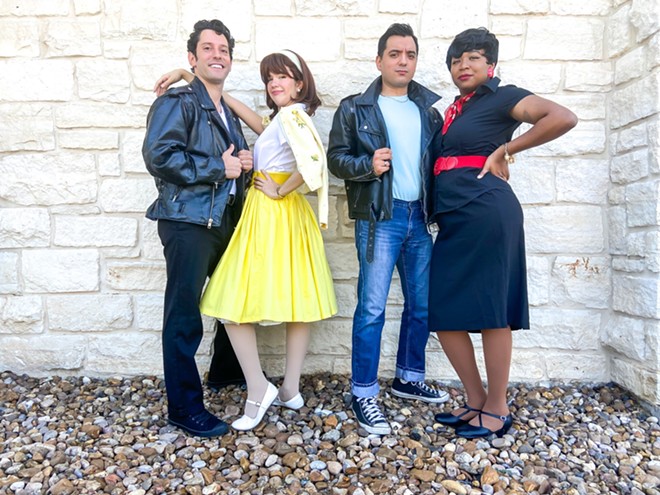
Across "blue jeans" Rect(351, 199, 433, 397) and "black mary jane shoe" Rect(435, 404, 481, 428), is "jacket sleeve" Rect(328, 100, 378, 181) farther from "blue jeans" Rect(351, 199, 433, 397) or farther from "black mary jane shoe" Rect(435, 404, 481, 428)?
"black mary jane shoe" Rect(435, 404, 481, 428)

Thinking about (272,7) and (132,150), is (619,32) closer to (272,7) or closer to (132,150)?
(272,7)

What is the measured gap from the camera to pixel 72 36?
10.2 ft

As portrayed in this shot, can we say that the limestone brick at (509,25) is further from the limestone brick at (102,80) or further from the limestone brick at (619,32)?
the limestone brick at (102,80)

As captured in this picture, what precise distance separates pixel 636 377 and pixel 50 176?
11.7ft

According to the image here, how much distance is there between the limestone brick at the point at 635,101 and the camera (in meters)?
2.70

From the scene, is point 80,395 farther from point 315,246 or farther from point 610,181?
point 610,181

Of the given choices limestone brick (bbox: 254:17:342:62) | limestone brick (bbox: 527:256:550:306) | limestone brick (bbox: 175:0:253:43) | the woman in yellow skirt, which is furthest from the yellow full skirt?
limestone brick (bbox: 527:256:550:306)

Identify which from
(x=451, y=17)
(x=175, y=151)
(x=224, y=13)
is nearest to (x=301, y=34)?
(x=224, y=13)

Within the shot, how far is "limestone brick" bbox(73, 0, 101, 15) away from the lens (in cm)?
309

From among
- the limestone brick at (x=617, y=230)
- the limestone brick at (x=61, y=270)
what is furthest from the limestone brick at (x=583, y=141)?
the limestone brick at (x=61, y=270)

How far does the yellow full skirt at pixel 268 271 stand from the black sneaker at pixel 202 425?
50 centimetres

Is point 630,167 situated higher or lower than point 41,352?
higher

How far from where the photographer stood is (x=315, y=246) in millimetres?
2688

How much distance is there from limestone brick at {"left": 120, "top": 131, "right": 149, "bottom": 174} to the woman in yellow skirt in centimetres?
62
